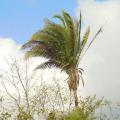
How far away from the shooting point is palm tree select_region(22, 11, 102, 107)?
Result: 3981cm

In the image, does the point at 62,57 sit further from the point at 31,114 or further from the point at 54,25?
the point at 31,114

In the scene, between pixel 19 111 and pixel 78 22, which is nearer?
pixel 19 111

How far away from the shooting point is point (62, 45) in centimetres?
3997

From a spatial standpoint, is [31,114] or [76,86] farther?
[76,86]

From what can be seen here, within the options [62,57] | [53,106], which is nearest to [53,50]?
[62,57]

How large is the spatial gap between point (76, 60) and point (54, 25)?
107 inches

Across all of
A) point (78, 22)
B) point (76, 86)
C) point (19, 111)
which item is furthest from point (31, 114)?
point (78, 22)

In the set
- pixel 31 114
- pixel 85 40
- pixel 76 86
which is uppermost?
pixel 85 40

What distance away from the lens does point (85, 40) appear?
40094mm

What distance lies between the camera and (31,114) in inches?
1462

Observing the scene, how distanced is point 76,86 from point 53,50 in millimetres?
2720

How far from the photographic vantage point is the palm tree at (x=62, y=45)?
131 ft

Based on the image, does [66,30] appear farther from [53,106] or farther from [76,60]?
[53,106]

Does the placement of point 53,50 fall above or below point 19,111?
above
